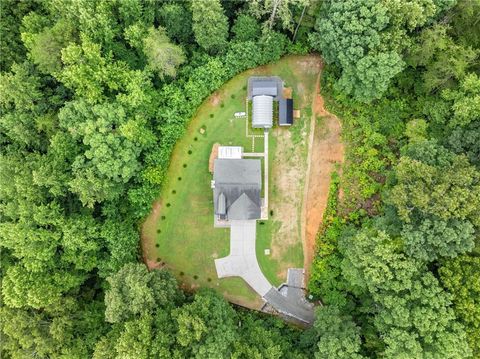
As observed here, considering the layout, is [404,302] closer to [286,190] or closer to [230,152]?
[286,190]

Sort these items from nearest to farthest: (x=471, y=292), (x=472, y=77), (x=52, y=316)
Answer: (x=471, y=292) < (x=472, y=77) < (x=52, y=316)

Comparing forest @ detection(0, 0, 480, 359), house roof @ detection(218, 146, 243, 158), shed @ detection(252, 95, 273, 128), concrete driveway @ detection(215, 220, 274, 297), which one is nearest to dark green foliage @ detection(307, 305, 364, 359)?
forest @ detection(0, 0, 480, 359)

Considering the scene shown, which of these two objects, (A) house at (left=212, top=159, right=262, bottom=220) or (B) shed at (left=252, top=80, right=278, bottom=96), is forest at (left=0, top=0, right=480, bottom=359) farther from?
(A) house at (left=212, top=159, right=262, bottom=220)

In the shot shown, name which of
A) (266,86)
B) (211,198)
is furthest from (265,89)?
(211,198)

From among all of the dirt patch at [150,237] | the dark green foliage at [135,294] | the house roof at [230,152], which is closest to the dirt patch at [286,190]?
the house roof at [230,152]

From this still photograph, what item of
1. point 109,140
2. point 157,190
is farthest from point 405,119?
point 109,140

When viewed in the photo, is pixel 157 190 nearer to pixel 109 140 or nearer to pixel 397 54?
pixel 109 140
